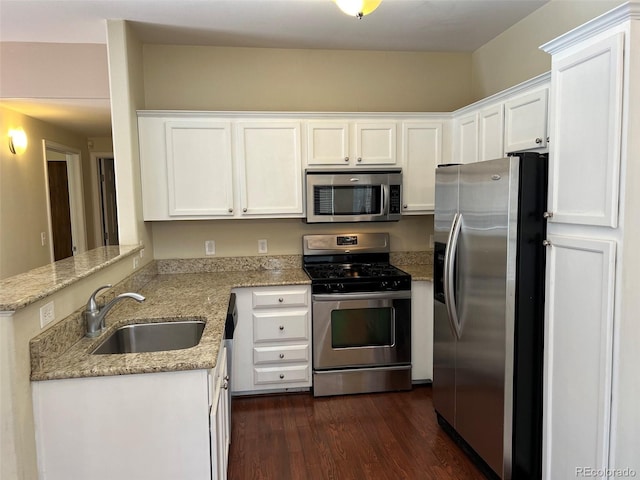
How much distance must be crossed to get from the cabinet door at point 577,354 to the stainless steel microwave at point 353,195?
5.35 ft

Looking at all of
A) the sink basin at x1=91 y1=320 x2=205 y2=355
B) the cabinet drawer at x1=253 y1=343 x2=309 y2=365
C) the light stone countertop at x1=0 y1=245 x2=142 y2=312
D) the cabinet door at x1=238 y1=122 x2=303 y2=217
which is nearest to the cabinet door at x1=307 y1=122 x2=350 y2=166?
the cabinet door at x1=238 y1=122 x2=303 y2=217

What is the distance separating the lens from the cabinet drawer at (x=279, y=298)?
3.26 metres

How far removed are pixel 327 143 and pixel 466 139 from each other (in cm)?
104

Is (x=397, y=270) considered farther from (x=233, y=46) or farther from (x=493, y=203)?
(x=233, y=46)

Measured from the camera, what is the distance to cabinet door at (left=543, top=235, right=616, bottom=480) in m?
1.67

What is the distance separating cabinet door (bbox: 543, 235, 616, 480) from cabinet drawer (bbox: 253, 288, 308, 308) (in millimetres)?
1721

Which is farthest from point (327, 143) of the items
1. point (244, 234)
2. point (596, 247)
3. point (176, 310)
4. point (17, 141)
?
point (17, 141)

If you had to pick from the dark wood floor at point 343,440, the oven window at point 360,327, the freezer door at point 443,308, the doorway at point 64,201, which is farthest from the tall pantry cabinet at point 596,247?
the doorway at point 64,201

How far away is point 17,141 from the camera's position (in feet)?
13.8

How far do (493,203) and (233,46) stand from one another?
2496mm

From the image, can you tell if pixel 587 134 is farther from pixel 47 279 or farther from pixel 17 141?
pixel 17 141

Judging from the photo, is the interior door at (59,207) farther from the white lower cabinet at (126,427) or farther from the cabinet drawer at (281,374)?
the white lower cabinet at (126,427)

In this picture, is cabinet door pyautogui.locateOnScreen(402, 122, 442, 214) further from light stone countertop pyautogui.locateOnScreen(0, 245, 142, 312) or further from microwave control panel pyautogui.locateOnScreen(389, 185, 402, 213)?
light stone countertop pyautogui.locateOnScreen(0, 245, 142, 312)

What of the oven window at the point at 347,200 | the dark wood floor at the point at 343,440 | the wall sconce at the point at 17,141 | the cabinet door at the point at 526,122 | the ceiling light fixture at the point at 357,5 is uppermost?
the ceiling light fixture at the point at 357,5
